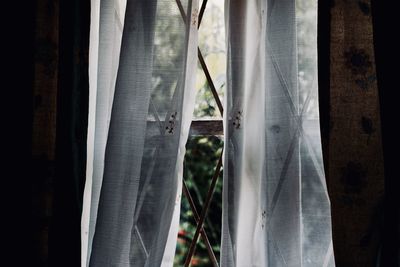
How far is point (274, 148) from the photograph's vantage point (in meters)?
1.16

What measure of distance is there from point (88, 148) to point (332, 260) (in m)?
0.64

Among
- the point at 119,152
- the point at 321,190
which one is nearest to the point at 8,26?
the point at 119,152

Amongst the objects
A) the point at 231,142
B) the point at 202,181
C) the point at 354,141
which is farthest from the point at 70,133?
the point at 202,181

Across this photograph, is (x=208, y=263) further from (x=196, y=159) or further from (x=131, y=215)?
(x=131, y=215)

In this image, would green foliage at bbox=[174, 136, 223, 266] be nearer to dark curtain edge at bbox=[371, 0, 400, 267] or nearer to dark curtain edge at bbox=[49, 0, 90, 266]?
dark curtain edge at bbox=[49, 0, 90, 266]

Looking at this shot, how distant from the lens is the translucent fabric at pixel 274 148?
113cm

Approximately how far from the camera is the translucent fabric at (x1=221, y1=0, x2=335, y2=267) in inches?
44.3

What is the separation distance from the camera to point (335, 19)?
1.12 meters

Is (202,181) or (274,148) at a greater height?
(274,148)

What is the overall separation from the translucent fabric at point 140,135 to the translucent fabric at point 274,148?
0.12m

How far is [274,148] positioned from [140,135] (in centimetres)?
31

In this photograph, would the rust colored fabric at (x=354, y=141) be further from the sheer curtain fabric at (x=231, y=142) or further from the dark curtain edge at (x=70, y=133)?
the dark curtain edge at (x=70, y=133)

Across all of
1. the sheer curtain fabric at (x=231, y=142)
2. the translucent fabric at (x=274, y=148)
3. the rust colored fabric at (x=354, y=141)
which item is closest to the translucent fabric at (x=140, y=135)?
the sheer curtain fabric at (x=231, y=142)

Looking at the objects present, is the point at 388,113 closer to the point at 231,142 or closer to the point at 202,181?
the point at 231,142
